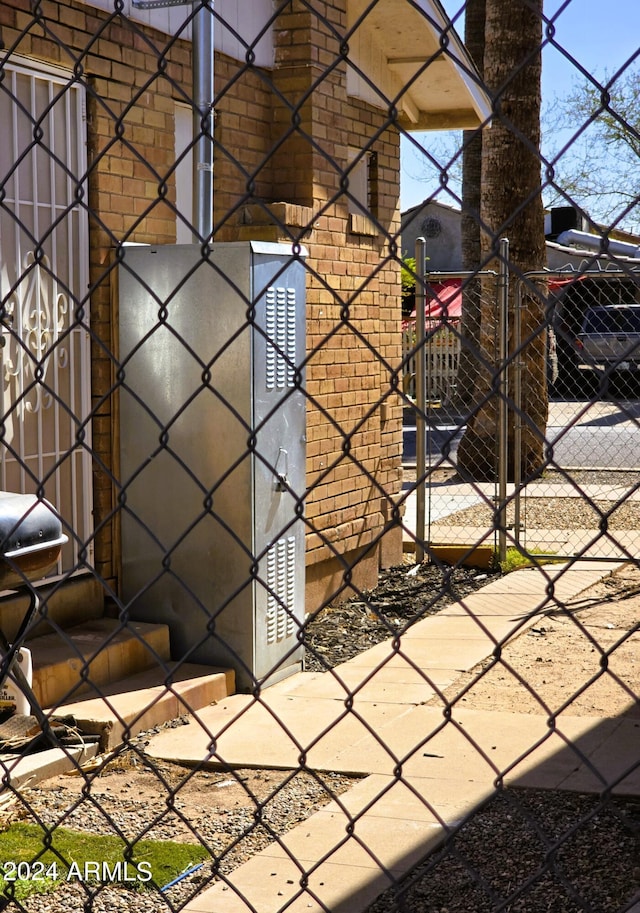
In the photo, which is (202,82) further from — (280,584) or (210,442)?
(280,584)

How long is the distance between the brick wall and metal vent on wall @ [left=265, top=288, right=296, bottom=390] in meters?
0.34

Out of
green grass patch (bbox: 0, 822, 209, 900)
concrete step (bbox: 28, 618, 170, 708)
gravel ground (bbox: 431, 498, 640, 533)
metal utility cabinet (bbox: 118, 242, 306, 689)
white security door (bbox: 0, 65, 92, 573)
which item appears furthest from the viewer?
gravel ground (bbox: 431, 498, 640, 533)

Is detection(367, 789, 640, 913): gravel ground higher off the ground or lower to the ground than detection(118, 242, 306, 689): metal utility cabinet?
lower

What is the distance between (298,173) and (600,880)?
5.11m

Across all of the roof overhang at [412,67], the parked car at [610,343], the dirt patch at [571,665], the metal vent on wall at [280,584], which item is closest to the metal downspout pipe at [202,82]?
the roof overhang at [412,67]

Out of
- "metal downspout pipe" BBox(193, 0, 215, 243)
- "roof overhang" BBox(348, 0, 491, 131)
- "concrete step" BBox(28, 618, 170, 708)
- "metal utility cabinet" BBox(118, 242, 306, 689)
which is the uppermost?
"roof overhang" BBox(348, 0, 491, 131)

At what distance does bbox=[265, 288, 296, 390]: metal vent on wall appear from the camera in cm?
571

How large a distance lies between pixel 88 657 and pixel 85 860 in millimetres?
Answer: 1522

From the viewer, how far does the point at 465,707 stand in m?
5.43

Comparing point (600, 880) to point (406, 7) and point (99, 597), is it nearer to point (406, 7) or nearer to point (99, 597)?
point (99, 597)

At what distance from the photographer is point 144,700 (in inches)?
201

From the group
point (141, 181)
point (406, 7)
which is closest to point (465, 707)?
point (141, 181)

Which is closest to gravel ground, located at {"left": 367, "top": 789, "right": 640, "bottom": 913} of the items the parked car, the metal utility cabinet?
the parked car

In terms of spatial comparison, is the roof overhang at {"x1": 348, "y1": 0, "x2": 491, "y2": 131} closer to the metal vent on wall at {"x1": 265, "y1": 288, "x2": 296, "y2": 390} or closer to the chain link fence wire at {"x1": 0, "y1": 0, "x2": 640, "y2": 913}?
the chain link fence wire at {"x1": 0, "y1": 0, "x2": 640, "y2": 913}
